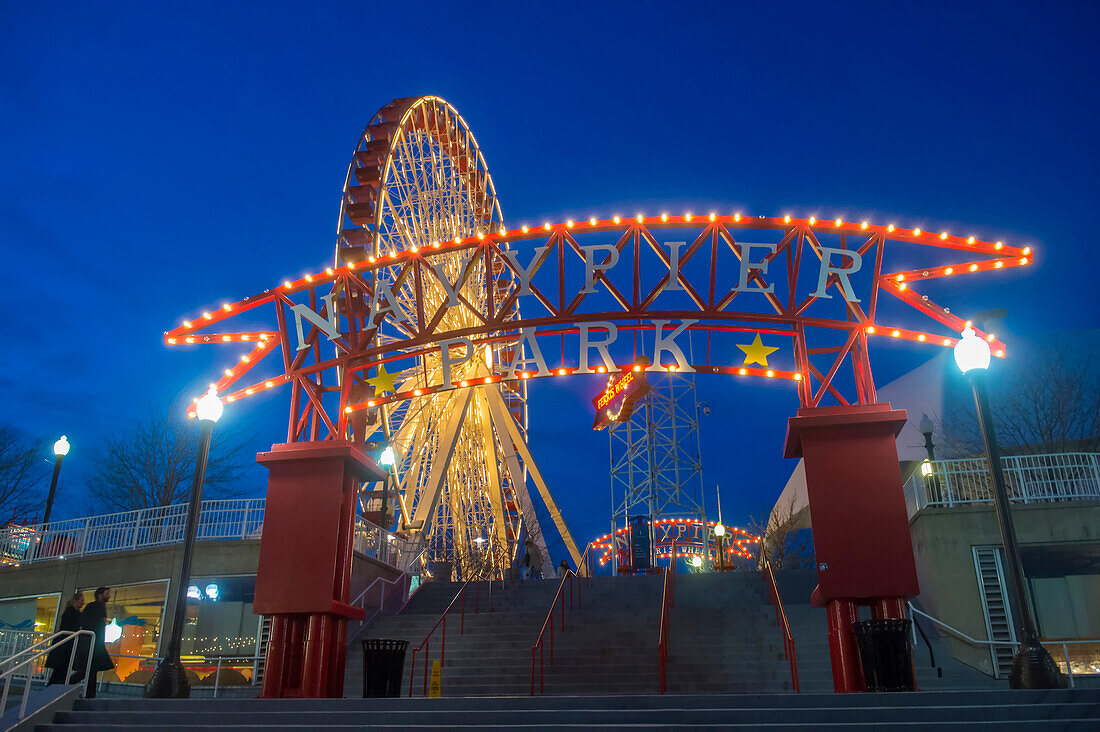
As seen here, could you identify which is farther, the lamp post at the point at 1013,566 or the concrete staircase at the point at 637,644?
the concrete staircase at the point at 637,644

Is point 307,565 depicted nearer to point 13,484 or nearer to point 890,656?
point 890,656

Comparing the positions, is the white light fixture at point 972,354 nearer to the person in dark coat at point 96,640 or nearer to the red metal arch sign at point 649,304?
the red metal arch sign at point 649,304

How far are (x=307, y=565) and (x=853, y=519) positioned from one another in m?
8.44

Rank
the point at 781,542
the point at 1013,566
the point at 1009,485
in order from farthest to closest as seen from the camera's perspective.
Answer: the point at 781,542
the point at 1009,485
the point at 1013,566

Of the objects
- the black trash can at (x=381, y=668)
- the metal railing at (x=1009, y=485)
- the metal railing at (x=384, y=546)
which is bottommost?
the black trash can at (x=381, y=668)

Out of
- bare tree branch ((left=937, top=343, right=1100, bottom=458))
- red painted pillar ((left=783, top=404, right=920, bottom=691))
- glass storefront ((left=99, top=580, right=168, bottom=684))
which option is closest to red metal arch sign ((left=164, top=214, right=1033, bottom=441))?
red painted pillar ((left=783, top=404, right=920, bottom=691))

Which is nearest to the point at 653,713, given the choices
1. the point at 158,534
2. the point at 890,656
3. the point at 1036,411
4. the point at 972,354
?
the point at 890,656

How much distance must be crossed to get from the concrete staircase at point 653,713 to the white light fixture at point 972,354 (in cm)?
393

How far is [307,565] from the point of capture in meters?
13.9

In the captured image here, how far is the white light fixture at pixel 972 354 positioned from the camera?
10891 mm

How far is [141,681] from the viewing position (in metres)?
21.5

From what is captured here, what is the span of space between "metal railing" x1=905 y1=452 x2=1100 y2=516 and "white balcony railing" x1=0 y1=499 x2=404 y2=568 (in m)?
13.1

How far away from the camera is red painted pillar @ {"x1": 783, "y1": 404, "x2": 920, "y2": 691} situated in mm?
12320

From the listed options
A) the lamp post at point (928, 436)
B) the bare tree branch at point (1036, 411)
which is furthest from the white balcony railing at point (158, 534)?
the bare tree branch at point (1036, 411)
